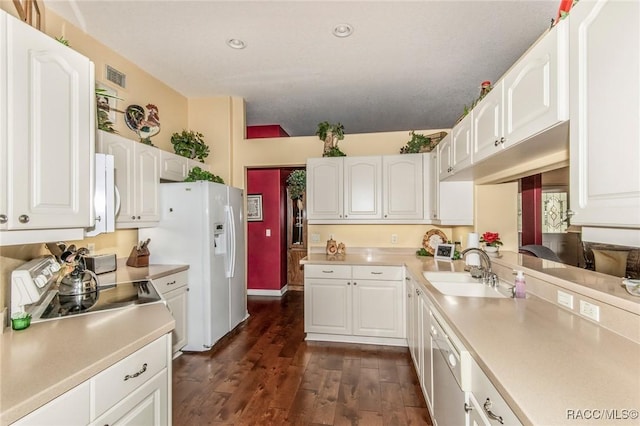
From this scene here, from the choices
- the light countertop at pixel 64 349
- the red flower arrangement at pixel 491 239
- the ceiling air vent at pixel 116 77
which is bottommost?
the light countertop at pixel 64 349

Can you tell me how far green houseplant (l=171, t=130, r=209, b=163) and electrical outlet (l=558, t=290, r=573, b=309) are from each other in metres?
3.64

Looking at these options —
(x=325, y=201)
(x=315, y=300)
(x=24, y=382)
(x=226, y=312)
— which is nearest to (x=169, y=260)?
(x=226, y=312)

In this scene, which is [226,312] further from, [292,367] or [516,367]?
[516,367]

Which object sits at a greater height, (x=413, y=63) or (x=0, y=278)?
(x=413, y=63)

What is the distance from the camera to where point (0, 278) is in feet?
4.63

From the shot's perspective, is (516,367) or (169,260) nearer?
(516,367)

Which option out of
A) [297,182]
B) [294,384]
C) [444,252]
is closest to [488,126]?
[444,252]

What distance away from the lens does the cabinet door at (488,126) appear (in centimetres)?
164

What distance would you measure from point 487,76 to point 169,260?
3954 millimetres

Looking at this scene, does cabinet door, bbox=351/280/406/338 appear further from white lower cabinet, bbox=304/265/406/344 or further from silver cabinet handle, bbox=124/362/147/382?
silver cabinet handle, bbox=124/362/147/382

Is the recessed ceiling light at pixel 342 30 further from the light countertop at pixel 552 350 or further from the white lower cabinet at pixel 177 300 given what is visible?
the white lower cabinet at pixel 177 300

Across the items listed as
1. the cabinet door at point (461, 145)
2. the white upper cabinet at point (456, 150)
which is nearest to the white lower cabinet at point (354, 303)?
the white upper cabinet at point (456, 150)

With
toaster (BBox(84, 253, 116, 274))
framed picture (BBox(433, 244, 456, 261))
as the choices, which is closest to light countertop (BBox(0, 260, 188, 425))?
toaster (BBox(84, 253, 116, 274))

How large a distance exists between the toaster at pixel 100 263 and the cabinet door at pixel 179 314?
1.80 ft
